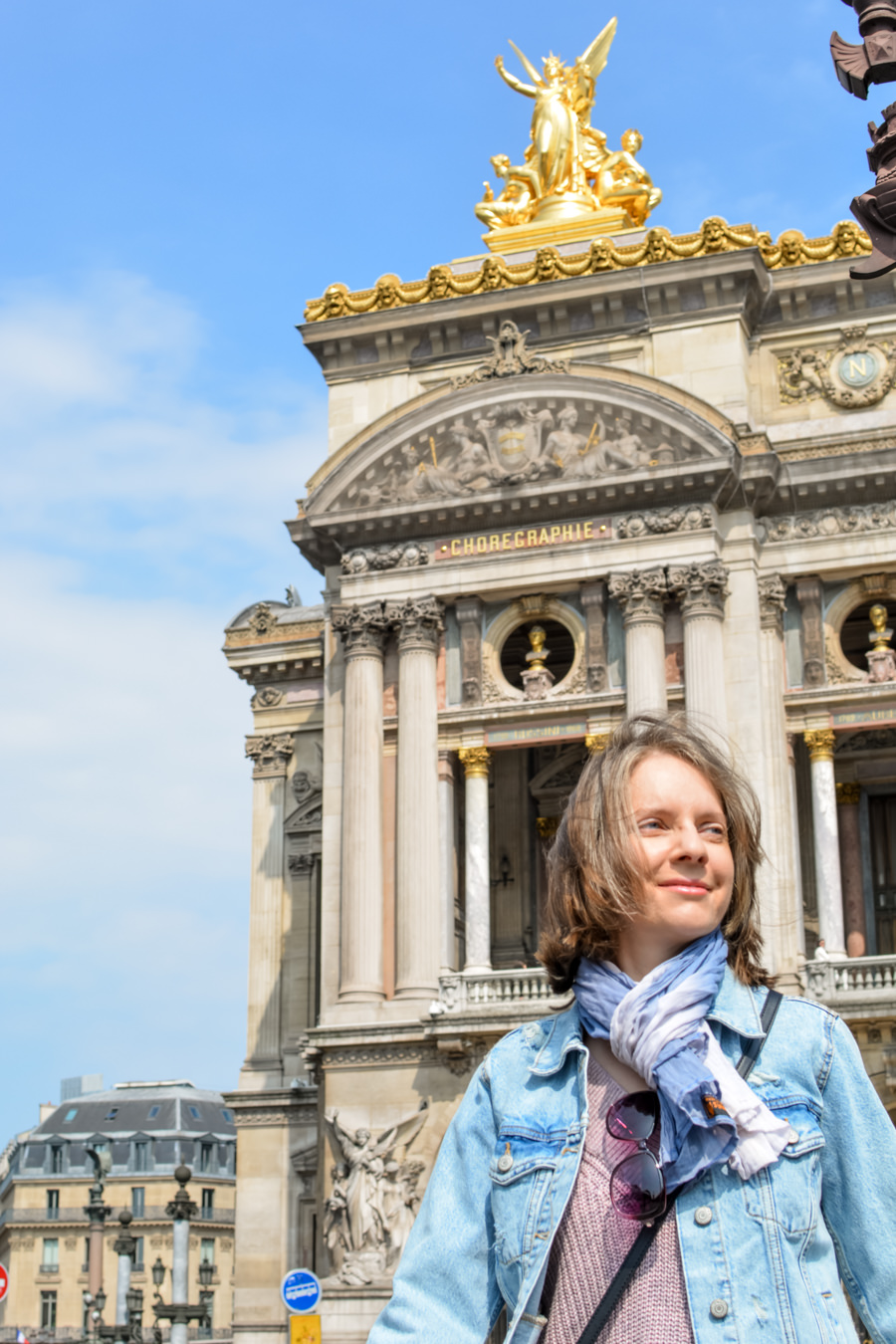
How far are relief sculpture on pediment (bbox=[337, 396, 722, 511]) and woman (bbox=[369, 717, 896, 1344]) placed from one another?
30.5 meters

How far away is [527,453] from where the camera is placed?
3597cm

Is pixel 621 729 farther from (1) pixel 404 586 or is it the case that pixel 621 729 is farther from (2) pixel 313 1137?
(2) pixel 313 1137

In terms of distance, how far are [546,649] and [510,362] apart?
5828 mm

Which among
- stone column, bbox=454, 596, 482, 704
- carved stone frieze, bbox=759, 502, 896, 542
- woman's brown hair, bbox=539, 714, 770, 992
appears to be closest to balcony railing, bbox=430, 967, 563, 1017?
stone column, bbox=454, 596, 482, 704

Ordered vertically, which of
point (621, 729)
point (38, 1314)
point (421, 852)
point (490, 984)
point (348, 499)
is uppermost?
point (348, 499)

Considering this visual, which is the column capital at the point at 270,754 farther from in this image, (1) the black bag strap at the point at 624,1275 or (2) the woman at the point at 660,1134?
(1) the black bag strap at the point at 624,1275

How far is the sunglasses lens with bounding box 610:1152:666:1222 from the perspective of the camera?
164 inches

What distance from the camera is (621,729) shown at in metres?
4.91

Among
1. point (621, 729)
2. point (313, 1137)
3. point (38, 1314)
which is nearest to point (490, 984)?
point (313, 1137)

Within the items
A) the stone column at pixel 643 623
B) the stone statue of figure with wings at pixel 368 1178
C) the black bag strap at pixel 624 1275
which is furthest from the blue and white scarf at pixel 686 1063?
the stone statue of figure with wings at pixel 368 1178

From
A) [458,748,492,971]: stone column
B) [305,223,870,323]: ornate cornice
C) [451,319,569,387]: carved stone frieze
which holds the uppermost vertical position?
[305,223,870,323]: ornate cornice

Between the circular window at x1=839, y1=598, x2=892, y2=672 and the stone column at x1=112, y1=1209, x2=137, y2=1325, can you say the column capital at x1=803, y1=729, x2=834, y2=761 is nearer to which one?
the circular window at x1=839, y1=598, x2=892, y2=672

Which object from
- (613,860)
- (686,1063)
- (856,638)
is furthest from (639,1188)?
(856,638)

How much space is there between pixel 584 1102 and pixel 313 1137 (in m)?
37.3
